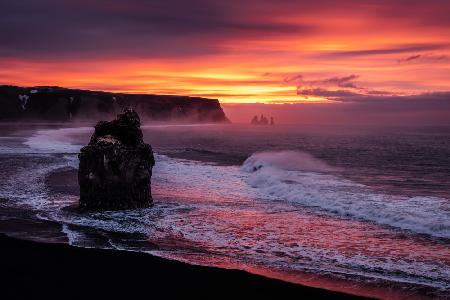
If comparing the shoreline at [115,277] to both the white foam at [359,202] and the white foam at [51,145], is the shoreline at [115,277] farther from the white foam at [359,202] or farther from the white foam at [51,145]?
the white foam at [51,145]

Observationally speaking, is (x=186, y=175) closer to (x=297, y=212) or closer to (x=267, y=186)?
(x=267, y=186)

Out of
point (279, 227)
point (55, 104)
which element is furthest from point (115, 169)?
point (55, 104)

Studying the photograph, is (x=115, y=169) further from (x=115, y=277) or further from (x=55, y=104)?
(x=55, y=104)

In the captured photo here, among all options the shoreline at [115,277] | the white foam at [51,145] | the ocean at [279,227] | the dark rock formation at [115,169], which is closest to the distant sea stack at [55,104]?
the white foam at [51,145]

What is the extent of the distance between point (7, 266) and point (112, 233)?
3869mm

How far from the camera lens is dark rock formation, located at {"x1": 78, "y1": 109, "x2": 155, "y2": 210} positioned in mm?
18000

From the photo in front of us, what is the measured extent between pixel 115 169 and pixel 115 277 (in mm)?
8177

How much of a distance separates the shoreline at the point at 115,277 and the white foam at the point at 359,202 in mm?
7709

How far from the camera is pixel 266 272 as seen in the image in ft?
36.7

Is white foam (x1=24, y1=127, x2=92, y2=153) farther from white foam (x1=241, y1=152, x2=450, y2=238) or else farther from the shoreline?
the shoreline

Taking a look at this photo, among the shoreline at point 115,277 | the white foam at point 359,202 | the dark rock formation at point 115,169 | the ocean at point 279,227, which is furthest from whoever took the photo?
the dark rock formation at point 115,169

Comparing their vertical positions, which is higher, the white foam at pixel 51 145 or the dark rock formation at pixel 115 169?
the dark rock formation at pixel 115 169

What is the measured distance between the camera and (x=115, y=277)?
10.5m

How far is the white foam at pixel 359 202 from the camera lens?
16.7 m
